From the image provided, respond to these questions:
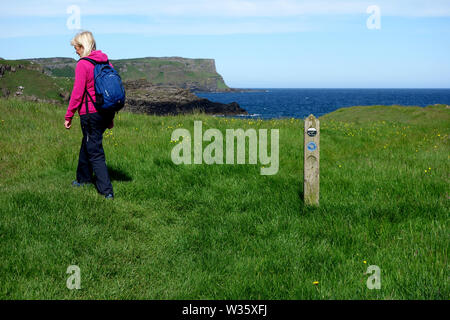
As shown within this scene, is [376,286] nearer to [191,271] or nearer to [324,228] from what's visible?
[324,228]

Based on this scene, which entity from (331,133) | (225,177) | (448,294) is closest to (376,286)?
(448,294)

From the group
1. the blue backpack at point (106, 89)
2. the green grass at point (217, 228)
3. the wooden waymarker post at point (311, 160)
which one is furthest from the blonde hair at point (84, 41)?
the wooden waymarker post at point (311, 160)

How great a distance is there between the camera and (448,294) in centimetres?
386

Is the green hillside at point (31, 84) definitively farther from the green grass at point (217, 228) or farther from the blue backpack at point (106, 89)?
the blue backpack at point (106, 89)

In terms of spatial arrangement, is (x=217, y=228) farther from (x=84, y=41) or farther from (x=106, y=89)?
(x=84, y=41)

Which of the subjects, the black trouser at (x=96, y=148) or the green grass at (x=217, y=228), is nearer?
the green grass at (x=217, y=228)

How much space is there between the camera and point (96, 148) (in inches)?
277

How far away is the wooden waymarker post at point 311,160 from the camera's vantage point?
6.33m

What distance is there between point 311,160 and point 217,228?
202cm

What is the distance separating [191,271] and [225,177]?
3671 millimetres

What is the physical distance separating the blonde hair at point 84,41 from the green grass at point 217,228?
256cm

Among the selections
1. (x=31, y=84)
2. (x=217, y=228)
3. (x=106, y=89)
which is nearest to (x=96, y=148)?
(x=106, y=89)

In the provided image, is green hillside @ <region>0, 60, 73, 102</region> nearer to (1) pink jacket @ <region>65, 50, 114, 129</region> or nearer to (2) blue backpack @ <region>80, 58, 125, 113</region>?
(1) pink jacket @ <region>65, 50, 114, 129</region>

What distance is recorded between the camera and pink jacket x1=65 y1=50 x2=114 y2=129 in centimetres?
650
